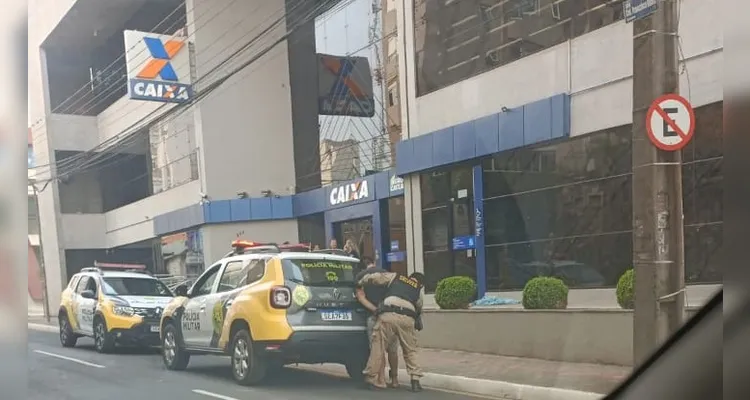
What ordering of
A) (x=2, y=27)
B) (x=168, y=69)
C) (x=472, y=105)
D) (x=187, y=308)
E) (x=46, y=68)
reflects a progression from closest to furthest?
1. (x=2, y=27)
2. (x=46, y=68)
3. (x=168, y=69)
4. (x=187, y=308)
5. (x=472, y=105)

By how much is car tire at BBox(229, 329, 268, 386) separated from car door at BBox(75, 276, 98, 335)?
2.47ft

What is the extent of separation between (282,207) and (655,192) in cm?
189

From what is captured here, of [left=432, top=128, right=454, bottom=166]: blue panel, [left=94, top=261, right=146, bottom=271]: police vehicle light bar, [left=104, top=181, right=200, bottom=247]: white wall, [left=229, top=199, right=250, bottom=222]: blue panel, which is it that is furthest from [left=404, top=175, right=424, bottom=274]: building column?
[left=94, top=261, right=146, bottom=271]: police vehicle light bar

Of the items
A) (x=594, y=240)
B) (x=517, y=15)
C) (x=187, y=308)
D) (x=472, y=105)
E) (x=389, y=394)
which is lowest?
(x=389, y=394)

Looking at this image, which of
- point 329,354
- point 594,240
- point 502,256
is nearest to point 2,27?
point 329,354

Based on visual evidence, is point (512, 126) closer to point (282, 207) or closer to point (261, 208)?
point (282, 207)

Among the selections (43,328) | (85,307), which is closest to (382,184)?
(85,307)

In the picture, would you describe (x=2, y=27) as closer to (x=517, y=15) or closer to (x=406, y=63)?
(x=406, y=63)

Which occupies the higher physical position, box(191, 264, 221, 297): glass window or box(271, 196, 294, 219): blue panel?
box(271, 196, 294, 219): blue panel

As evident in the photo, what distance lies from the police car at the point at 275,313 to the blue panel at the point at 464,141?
913 millimetres

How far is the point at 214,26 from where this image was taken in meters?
3.44

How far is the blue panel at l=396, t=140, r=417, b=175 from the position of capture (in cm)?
389

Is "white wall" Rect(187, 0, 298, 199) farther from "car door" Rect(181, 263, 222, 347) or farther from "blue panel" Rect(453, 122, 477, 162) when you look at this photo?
"blue panel" Rect(453, 122, 477, 162)

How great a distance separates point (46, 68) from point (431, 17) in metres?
2.20
